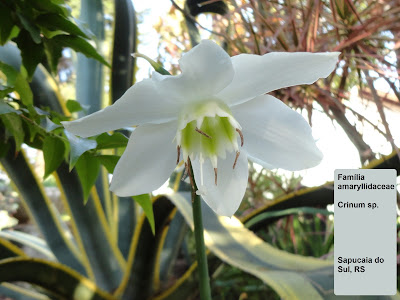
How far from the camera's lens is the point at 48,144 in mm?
204

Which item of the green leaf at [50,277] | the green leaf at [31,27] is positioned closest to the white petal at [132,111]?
the green leaf at [31,27]

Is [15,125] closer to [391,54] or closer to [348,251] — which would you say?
[348,251]

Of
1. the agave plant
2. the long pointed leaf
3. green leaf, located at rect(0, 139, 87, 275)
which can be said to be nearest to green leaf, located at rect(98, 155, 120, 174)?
the agave plant

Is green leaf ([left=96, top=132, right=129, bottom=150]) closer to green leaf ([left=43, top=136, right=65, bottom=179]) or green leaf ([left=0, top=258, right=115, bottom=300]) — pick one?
green leaf ([left=43, top=136, right=65, bottom=179])

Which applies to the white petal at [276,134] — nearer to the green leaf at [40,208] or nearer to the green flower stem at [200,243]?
the green flower stem at [200,243]

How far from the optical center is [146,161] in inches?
6.7

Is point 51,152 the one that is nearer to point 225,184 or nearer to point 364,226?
point 225,184

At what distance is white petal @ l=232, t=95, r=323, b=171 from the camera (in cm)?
16

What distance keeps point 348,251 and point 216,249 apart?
0.12 metres

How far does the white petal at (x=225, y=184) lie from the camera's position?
0.17m

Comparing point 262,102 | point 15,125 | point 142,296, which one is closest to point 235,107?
point 262,102

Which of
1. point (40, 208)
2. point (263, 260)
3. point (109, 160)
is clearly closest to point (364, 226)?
point (263, 260)

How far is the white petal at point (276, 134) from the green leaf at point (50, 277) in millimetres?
369

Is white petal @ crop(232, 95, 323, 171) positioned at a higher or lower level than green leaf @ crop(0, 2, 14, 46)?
lower
